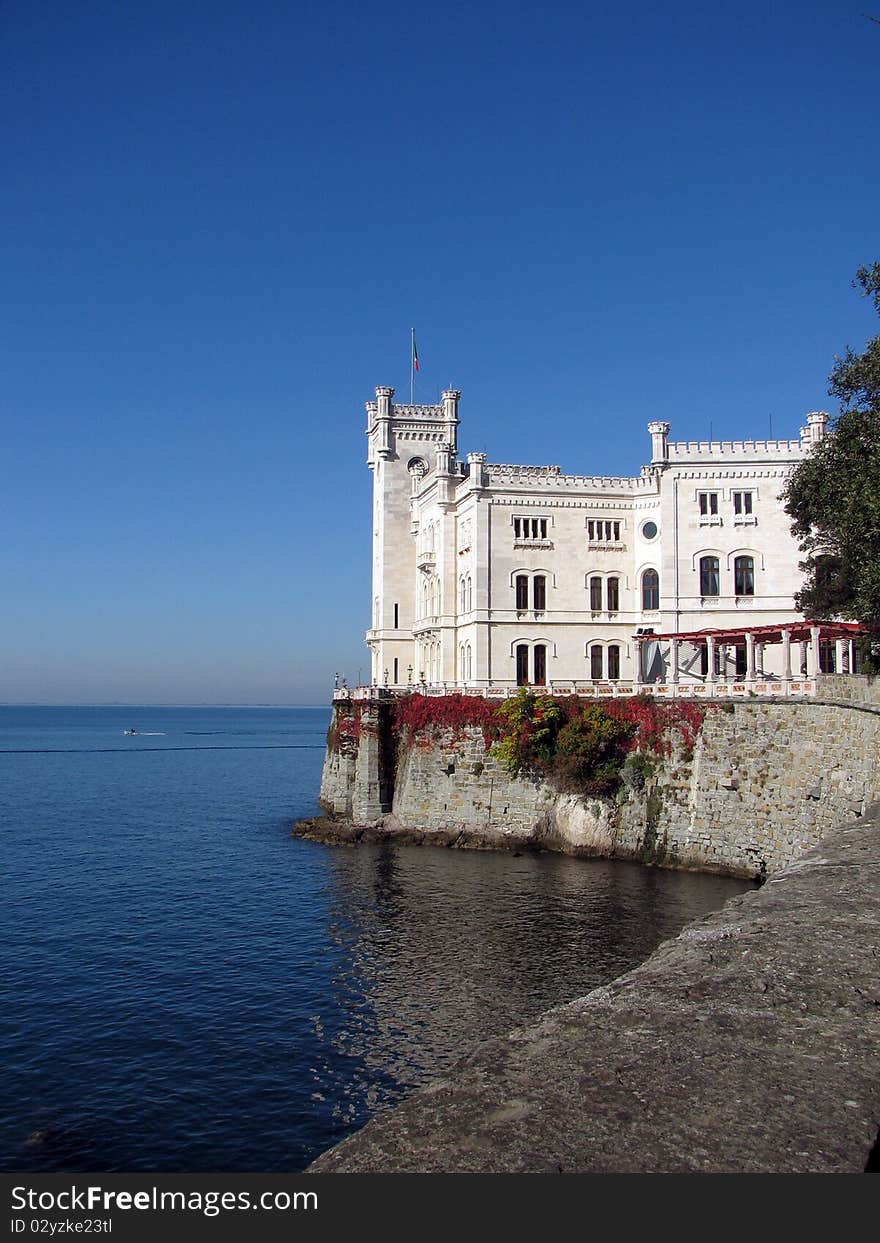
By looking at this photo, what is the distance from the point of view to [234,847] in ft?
193

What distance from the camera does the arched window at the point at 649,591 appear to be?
65125 mm

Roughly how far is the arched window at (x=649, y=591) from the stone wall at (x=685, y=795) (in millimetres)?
16108

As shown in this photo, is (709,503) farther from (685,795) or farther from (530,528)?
(685,795)

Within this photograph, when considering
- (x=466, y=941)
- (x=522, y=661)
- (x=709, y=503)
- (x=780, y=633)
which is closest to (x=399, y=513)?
(x=522, y=661)

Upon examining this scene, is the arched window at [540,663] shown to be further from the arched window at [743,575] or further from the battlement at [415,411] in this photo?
the battlement at [415,411]

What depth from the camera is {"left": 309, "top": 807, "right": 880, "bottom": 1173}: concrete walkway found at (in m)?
9.42

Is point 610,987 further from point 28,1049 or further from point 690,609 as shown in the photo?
point 690,609

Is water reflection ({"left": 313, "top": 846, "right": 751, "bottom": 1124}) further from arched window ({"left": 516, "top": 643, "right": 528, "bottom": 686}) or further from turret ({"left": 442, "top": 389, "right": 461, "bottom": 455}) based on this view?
turret ({"left": 442, "top": 389, "right": 461, "bottom": 455})

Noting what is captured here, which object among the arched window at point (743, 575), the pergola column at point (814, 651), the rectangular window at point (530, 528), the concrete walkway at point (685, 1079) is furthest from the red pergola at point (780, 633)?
the concrete walkway at point (685, 1079)

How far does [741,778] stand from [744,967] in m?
32.0

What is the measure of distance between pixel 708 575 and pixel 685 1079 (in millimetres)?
53502

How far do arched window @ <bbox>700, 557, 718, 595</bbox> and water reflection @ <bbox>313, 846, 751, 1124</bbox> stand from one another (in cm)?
2056

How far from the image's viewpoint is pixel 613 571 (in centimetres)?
6594

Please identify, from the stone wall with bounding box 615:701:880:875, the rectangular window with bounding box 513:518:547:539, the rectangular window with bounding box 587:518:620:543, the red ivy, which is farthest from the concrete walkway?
the rectangular window with bounding box 587:518:620:543
